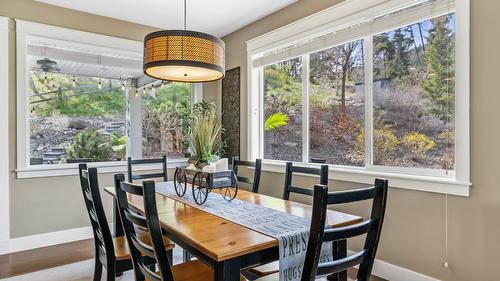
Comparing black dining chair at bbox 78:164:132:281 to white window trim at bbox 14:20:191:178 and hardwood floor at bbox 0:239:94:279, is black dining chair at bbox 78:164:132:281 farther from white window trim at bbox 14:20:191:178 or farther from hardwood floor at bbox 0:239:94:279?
white window trim at bbox 14:20:191:178

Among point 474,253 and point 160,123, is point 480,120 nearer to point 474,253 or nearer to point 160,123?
point 474,253

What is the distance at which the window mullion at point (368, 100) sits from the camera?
284cm

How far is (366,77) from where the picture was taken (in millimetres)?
2885

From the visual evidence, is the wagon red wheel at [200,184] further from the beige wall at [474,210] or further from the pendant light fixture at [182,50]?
the beige wall at [474,210]

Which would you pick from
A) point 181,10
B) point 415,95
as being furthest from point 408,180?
point 181,10

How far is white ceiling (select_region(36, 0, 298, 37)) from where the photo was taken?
11.4 ft

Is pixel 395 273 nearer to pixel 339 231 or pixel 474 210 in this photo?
pixel 474 210

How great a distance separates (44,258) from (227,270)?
2.77 metres

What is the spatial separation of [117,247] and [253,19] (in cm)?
307

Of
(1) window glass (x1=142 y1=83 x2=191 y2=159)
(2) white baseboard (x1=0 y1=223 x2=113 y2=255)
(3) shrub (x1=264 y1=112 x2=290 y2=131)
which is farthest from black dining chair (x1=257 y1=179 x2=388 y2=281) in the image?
(1) window glass (x1=142 y1=83 x2=191 y2=159)

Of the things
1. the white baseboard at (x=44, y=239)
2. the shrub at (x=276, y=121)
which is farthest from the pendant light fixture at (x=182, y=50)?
the white baseboard at (x=44, y=239)

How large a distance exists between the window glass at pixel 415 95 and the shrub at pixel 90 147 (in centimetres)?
327

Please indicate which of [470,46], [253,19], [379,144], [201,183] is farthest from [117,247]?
[253,19]

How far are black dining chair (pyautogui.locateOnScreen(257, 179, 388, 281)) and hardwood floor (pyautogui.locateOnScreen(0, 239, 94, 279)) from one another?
2.75 metres
